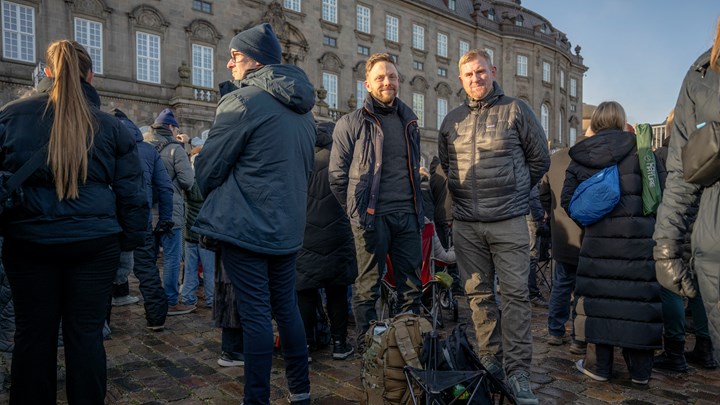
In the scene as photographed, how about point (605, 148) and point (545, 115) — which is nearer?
point (605, 148)

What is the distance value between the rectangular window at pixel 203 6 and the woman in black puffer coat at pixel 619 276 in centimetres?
2275

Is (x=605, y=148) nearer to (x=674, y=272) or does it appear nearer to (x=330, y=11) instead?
(x=674, y=272)

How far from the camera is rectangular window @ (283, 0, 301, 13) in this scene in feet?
87.0

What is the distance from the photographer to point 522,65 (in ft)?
127

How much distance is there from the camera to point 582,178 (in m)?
4.34

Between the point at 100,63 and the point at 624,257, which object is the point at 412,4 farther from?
the point at 624,257

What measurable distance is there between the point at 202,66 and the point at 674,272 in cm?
2388

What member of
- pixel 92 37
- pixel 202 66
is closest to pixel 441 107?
pixel 202 66

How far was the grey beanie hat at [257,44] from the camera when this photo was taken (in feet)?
10.7

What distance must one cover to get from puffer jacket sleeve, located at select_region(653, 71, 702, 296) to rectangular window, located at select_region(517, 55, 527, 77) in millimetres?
38671

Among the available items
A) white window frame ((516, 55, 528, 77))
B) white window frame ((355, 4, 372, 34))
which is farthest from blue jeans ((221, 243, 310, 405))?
white window frame ((516, 55, 528, 77))

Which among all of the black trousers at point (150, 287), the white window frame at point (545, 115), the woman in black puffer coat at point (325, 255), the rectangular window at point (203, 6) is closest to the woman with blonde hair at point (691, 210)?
the woman in black puffer coat at point (325, 255)

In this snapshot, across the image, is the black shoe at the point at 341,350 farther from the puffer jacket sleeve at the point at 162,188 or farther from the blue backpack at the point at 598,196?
the puffer jacket sleeve at the point at 162,188

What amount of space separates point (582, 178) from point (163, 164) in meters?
4.22
